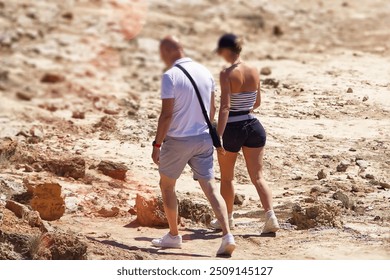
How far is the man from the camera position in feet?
26.6

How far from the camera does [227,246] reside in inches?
326

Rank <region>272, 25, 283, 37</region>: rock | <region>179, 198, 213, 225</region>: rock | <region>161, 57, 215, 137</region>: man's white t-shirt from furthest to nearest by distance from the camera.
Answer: <region>272, 25, 283, 37</region>: rock < <region>179, 198, 213, 225</region>: rock < <region>161, 57, 215, 137</region>: man's white t-shirt

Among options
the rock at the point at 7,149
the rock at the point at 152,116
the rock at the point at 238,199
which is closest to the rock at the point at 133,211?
the rock at the point at 238,199

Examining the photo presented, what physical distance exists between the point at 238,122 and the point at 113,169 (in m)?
2.64

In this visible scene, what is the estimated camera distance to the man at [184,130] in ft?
26.6

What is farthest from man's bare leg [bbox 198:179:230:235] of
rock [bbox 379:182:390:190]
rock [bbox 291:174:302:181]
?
rock [bbox 291:174:302:181]

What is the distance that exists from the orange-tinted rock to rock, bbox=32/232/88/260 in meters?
2.53

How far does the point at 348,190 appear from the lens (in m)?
10.4

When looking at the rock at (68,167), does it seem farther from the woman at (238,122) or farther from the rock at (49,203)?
the woman at (238,122)

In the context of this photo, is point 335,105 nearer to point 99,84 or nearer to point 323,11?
point 99,84

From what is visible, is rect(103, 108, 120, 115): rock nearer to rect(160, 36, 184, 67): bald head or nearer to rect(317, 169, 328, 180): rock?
rect(317, 169, 328, 180): rock

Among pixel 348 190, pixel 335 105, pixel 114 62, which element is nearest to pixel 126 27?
pixel 114 62

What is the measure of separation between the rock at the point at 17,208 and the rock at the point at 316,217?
2.23 metres
